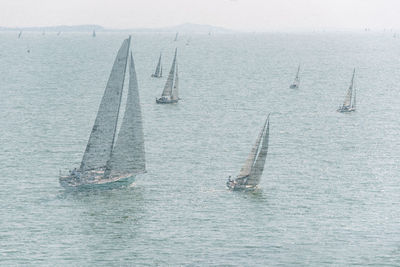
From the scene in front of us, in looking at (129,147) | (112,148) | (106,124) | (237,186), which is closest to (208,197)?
(237,186)

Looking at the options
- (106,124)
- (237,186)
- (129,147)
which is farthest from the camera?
(237,186)

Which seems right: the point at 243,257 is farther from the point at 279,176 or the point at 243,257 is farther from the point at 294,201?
the point at 279,176

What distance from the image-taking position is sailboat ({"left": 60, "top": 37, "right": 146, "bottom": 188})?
7481 cm

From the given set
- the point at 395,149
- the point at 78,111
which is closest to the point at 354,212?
the point at 395,149

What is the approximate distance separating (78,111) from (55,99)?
2077 cm

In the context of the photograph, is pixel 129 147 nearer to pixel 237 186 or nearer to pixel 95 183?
pixel 95 183

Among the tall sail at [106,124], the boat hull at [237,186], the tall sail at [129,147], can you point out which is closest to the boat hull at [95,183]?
the tall sail at [129,147]

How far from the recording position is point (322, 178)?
82.9 meters

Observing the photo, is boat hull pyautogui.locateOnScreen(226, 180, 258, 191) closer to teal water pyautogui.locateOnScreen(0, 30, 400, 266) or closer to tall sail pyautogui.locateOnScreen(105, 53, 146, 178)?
teal water pyautogui.locateOnScreen(0, 30, 400, 266)

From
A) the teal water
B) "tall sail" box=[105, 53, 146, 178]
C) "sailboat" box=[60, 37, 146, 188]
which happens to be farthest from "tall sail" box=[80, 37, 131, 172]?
the teal water

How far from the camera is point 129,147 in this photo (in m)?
76.6

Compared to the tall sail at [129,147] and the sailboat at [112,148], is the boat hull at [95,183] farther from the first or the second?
the tall sail at [129,147]

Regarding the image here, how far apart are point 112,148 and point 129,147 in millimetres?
2026

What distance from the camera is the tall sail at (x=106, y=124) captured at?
74.0 meters
